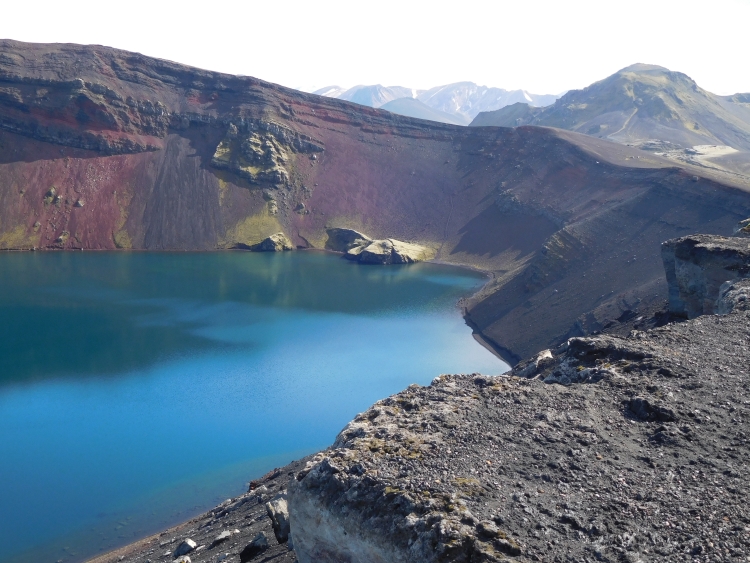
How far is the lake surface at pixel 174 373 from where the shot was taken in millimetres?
23203

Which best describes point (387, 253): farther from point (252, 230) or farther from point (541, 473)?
point (541, 473)

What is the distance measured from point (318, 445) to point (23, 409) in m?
15.4

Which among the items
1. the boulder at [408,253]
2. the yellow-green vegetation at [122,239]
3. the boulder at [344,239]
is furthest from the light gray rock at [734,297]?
the yellow-green vegetation at [122,239]

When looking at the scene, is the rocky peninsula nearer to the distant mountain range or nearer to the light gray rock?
the light gray rock

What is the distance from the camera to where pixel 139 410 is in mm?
30375

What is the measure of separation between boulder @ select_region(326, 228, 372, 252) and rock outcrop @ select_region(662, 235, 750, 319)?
181 feet

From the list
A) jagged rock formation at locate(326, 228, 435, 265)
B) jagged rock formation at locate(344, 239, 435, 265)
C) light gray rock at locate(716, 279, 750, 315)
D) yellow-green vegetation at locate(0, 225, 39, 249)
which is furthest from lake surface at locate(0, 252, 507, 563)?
light gray rock at locate(716, 279, 750, 315)

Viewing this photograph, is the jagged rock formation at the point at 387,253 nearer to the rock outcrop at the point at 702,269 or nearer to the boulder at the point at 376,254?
the boulder at the point at 376,254

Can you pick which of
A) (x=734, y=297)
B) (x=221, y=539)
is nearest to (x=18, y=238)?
(x=221, y=539)

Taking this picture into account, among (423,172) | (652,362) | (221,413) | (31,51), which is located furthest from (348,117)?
(652,362)

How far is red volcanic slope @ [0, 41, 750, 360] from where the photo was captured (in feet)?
238

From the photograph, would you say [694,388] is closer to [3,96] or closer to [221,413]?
[221,413]

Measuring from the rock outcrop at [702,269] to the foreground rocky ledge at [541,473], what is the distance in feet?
29.6

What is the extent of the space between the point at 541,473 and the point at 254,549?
7080 mm
